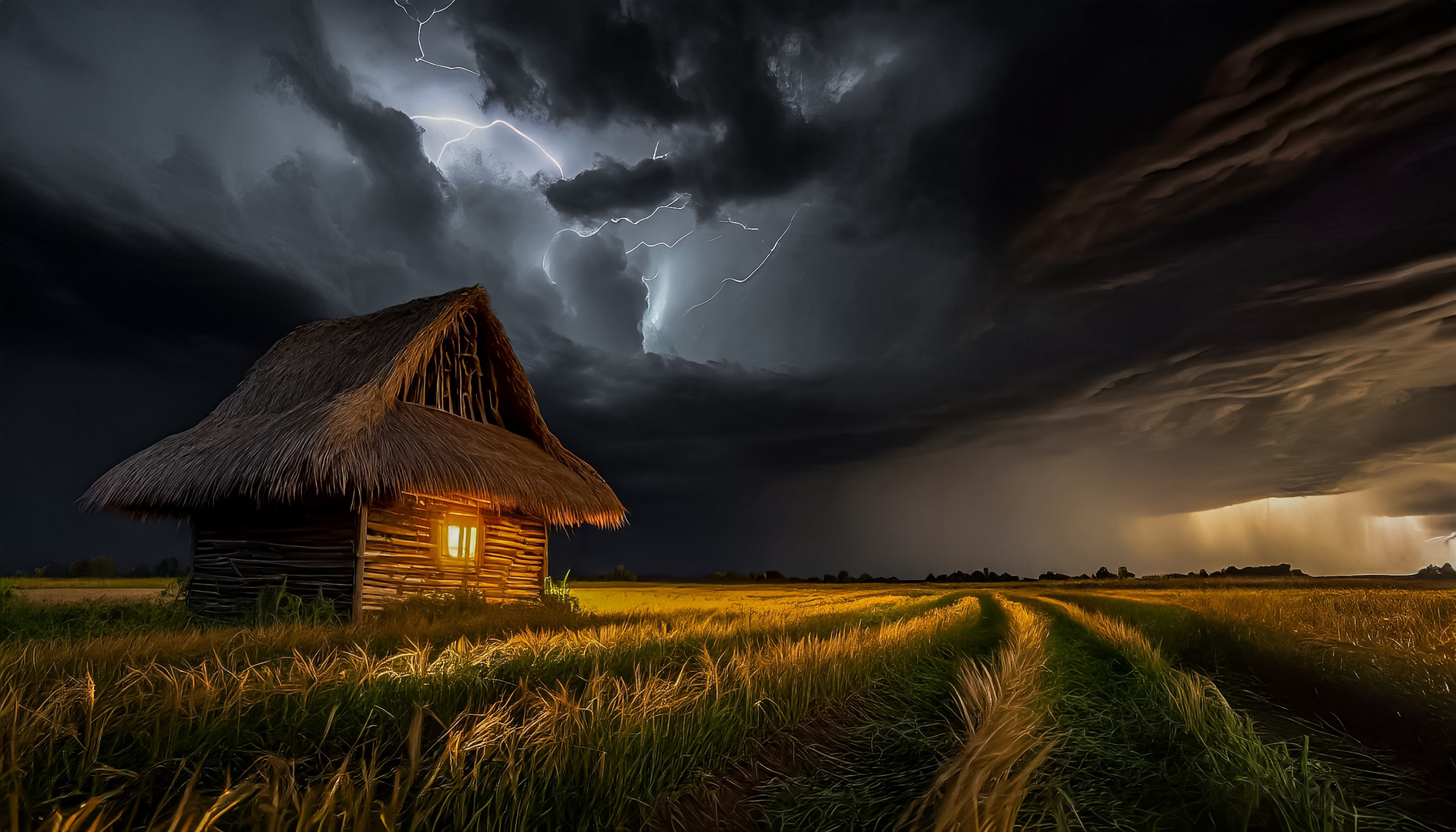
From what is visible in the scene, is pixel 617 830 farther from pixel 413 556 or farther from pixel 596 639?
pixel 413 556

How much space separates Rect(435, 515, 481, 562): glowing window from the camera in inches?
517

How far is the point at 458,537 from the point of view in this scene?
44.5 feet

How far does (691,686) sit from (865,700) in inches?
90.3

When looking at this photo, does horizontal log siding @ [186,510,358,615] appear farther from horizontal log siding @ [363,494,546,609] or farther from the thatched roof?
the thatched roof

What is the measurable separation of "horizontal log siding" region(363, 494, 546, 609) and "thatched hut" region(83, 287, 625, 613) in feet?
0.11

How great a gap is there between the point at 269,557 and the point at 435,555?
9.99 feet

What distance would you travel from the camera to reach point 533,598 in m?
14.8

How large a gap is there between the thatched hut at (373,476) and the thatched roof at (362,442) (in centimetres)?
4

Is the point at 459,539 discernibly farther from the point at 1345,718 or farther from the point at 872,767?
the point at 1345,718

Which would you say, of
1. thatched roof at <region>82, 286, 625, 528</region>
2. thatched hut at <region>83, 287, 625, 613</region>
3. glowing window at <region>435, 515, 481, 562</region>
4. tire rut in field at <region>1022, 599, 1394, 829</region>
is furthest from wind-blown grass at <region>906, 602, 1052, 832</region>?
glowing window at <region>435, 515, 481, 562</region>

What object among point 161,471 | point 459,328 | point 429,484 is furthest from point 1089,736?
point 161,471

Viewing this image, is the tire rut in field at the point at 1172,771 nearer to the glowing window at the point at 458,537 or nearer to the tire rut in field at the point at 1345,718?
the tire rut in field at the point at 1345,718

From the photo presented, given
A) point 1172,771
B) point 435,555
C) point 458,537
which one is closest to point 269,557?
point 435,555

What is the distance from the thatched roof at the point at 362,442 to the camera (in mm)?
10867
